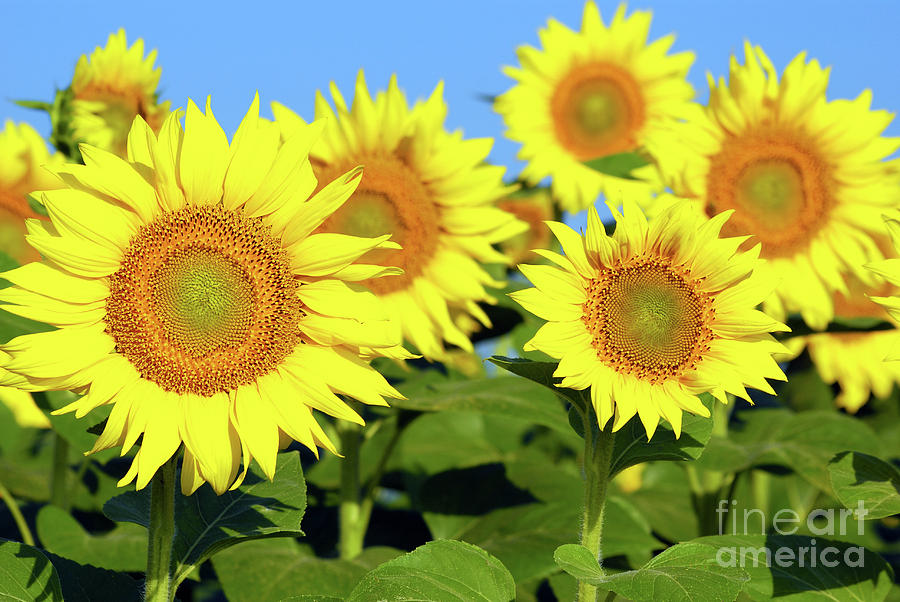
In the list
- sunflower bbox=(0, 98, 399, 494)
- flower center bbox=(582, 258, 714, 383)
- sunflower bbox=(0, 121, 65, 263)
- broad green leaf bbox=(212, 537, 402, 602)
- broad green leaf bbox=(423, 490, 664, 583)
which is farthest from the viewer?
sunflower bbox=(0, 121, 65, 263)

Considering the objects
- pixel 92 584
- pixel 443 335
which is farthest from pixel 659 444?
pixel 443 335

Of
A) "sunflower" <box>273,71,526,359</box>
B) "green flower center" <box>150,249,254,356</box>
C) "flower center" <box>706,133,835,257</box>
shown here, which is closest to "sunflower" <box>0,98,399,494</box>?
"green flower center" <box>150,249,254,356</box>

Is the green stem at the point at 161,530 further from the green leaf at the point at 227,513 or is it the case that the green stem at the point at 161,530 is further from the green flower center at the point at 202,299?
the green flower center at the point at 202,299

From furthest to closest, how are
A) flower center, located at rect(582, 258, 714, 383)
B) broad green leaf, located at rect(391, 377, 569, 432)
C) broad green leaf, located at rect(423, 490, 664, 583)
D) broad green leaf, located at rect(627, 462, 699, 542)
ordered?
broad green leaf, located at rect(627, 462, 699, 542) → broad green leaf, located at rect(423, 490, 664, 583) → broad green leaf, located at rect(391, 377, 569, 432) → flower center, located at rect(582, 258, 714, 383)

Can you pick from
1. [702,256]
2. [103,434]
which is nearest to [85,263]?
[103,434]

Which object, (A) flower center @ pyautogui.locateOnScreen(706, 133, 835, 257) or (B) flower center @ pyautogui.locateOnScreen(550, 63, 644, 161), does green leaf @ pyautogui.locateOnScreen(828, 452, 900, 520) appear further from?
(B) flower center @ pyautogui.locateOnScreen(550, 63, 644, 161)

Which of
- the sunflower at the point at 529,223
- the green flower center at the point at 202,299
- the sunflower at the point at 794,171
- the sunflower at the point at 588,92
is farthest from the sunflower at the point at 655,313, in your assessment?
the sunflower at the point at 529,223
